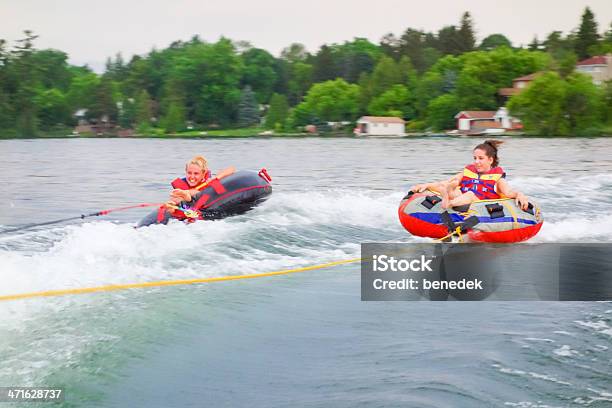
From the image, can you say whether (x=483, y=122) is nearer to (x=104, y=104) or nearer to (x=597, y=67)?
(x=597, y=67)

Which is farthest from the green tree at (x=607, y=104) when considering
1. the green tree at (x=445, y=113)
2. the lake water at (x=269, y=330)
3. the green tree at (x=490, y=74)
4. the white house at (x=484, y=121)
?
the lake water at (x=269, y=330)

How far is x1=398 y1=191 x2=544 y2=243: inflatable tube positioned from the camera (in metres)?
8.29

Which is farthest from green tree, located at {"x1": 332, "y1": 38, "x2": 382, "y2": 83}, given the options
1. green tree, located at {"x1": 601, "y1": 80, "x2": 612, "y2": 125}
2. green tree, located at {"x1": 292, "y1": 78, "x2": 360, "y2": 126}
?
green tree, located at {"x1": 601, "y1": 80, "x2": 612, "y2": 125}

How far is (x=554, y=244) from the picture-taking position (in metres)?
9.23

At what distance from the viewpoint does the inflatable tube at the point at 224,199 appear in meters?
8.78

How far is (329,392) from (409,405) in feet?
1.64

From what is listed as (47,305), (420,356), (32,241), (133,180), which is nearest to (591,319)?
(420,356)

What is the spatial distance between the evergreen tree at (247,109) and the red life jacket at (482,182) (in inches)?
1861

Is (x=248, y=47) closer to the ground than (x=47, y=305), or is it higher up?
higher up

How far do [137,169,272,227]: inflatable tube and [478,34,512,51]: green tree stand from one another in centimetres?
6457

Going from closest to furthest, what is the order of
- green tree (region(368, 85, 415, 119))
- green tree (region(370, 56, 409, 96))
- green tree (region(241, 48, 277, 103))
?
green tree (region(368, 85, 415, 119))
green tree (region(370, 56, 409, 96))
green tree (region(241, 48, 277, 103))

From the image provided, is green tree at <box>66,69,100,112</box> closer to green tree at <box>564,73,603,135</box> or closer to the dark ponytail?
→ green tree at <box>564,73,603,135</box>

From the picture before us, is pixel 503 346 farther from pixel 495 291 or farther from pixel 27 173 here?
pixel 27 173

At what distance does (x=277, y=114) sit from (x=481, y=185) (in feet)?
143
